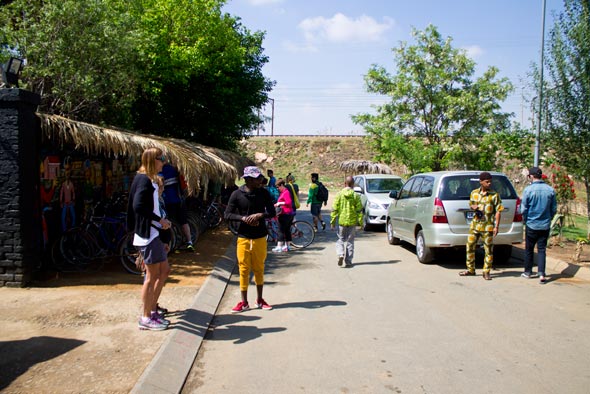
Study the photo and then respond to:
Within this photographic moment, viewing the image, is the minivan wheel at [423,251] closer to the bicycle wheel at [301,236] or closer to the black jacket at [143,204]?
the bicycle wheel at [301,236]

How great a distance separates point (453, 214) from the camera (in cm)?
892

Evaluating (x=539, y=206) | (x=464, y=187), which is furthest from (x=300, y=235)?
(x=539, y=206)

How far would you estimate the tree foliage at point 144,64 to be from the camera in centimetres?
1114

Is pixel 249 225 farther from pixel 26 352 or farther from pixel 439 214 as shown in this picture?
pixel 439 214

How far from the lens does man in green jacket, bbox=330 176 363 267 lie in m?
9.30

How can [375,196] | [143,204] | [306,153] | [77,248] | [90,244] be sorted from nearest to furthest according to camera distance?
[143,204]
[77,248]
[90,244]
[375,196]
[306,153]

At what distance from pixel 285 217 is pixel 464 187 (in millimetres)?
4121

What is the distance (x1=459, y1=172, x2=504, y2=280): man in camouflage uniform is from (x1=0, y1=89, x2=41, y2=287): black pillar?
7.14m

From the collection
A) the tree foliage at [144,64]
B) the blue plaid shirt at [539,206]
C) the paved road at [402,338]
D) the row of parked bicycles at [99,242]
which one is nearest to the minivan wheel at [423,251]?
the paved road at [402,338]

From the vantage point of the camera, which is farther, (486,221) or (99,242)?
(99,242)

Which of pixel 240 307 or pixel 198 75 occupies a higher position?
pixel 198 75

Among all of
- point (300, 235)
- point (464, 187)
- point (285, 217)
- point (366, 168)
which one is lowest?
point (300, 235)

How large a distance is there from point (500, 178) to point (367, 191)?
266 inches

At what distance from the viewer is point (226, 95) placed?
18.8 metres
